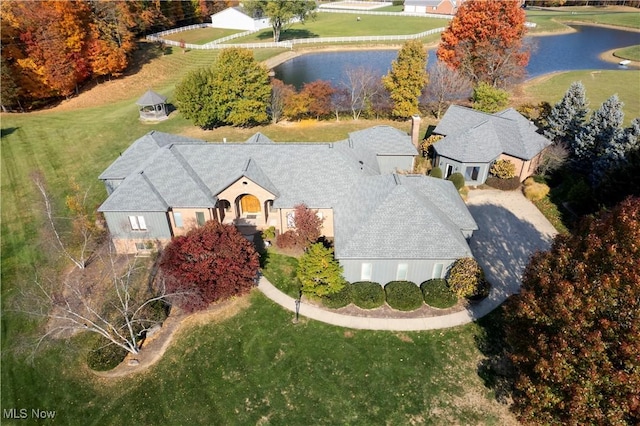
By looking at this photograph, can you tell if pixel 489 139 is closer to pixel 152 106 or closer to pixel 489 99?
pixel 489 99

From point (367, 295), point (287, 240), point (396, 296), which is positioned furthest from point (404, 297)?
point (287, 240)

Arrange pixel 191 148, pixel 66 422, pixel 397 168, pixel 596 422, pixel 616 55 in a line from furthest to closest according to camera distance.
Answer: pixel 616 55 → pixel 397 168 → pixel 191 148 → pixel 66 422 → pixel 596 422

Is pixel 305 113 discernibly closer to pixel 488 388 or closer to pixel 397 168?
pixel 397 168

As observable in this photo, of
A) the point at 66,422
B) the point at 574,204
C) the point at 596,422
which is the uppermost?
the point at 596,422

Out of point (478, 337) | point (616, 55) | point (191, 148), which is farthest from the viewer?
point (616, 55)

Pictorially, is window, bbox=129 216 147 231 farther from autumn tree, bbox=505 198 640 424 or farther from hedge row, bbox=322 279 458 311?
autumn tree, bbox=505 198 640 424

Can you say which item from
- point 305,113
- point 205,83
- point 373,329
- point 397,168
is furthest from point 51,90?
point 373,329

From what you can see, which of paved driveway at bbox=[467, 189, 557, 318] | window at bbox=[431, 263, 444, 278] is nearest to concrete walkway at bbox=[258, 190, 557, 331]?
paved driveway at bbox=[467, 189, 557, 318]
